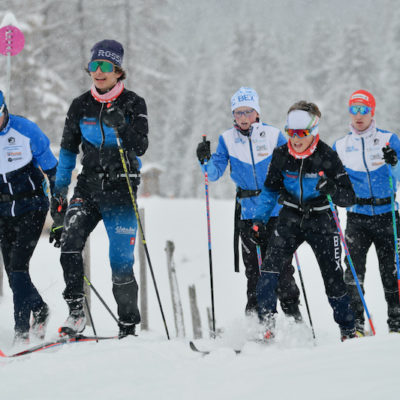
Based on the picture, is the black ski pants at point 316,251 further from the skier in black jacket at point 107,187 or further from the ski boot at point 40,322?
the ski boot at point 40,322

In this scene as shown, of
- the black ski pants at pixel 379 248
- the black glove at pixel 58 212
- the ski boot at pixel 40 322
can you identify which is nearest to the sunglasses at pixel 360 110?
the black ski pants at pixel 379 248

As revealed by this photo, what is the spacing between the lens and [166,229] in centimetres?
1780

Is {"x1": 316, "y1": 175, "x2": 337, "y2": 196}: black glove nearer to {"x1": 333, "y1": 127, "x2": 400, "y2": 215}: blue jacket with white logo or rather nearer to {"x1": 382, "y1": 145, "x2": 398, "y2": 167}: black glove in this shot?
{"x1": 382, "y1": 145, "x2": 398, "y2": 167}: black glove

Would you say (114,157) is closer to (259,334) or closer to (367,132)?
(259,334)

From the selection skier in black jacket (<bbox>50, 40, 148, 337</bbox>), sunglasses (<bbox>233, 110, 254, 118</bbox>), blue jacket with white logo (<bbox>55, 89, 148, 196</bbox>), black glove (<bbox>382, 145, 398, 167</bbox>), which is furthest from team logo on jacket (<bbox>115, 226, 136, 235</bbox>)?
black glove (<bbox>382, 145, 398, 167</bbox>)

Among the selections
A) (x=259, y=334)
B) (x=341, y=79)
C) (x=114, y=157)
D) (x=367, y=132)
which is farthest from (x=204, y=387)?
(x=341, y=79)

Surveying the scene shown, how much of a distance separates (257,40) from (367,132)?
33147 mm

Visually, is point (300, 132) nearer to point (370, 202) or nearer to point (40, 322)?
point (370, 202)

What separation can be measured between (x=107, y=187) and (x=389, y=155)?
10.1 ft

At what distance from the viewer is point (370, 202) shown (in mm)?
5727

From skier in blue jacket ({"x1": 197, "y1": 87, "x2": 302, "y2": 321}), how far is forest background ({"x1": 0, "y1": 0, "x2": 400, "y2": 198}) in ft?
55.6

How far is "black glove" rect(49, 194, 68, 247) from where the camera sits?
15.8 feet

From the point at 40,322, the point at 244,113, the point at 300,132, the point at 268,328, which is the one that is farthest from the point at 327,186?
the point at 40,322

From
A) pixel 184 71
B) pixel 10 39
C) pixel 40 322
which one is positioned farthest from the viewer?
pixel 184 71
